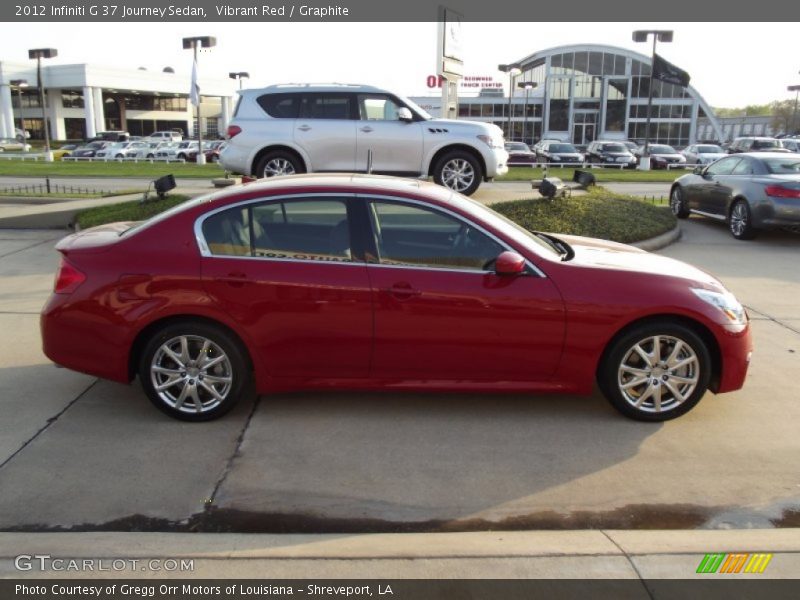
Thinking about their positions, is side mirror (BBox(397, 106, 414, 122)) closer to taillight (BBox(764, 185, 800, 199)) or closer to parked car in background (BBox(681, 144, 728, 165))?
taillight (BBox(764, 185, 800, 199))

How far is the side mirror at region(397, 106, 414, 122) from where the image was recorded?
433 inches

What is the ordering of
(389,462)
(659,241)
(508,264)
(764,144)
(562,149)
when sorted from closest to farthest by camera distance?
1. (389,462)
2. (508,264)
3. (659,241)
4. (764,144)
5. (562,149)

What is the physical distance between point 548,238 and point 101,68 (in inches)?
2890

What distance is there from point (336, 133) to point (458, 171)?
211cm

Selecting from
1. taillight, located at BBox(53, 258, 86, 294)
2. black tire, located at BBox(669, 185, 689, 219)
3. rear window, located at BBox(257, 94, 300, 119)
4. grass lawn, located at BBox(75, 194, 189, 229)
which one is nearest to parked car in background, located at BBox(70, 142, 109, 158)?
grass lawn, located at BBox(75, 194, 189, 229)

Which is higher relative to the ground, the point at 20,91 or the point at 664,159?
the point at 20,91

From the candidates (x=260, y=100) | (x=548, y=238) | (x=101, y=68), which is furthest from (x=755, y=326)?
(x=101, y=68)

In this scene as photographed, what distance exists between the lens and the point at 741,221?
37.3ft

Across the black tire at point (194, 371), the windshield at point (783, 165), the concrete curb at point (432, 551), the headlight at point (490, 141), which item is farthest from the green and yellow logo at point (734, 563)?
the windshield at point (783, 165)

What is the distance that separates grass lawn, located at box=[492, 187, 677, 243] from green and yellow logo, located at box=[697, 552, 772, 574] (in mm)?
6910

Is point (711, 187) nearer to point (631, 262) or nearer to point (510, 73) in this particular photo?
point (631, 262)

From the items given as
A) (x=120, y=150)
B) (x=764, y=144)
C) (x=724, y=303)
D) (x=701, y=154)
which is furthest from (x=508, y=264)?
(x=120, y=150)

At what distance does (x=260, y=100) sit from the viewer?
1113 cm

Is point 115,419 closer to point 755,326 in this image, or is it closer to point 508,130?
point 755,326
